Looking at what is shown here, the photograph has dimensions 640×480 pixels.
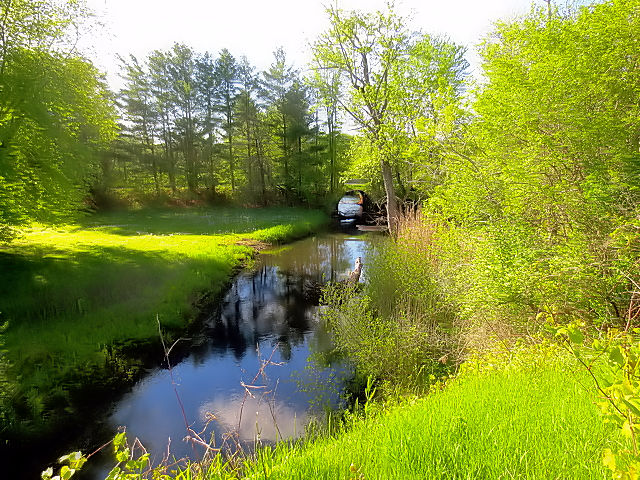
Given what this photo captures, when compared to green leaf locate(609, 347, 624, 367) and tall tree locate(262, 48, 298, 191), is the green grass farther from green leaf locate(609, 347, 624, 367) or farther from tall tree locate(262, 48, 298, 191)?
tall tree locate(262, 48, 298, 191)

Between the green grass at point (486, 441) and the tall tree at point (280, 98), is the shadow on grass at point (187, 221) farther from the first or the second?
the green grass at point (486, 441)

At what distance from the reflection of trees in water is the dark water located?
0.13 ft

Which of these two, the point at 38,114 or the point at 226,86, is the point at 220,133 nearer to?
the point at 226,86

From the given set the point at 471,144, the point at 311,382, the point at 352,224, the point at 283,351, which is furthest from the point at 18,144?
the point at 352,224

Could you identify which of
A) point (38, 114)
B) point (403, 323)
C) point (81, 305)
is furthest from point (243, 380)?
point (38, 114)

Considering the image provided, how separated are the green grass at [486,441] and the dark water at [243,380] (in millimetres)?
855

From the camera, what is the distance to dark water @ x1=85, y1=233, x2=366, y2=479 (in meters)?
6.00

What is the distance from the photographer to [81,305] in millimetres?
9406

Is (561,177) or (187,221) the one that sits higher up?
(561,177)

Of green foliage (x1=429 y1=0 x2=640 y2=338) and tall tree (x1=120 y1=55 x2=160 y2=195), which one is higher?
tall tree (x1=120 y1=55 x2=160 y2=195)

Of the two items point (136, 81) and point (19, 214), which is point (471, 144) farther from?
point (136, 81)

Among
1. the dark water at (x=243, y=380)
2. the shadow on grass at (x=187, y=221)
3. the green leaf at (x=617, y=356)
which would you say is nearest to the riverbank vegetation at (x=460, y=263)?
the green leaf at (x=617, y=356)

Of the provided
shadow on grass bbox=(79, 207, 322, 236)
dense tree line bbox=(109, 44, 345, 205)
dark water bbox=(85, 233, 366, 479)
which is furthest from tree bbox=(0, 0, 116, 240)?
dense tree line bbox=(109, 44, 345, 205)

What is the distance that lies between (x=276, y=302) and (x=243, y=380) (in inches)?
201
